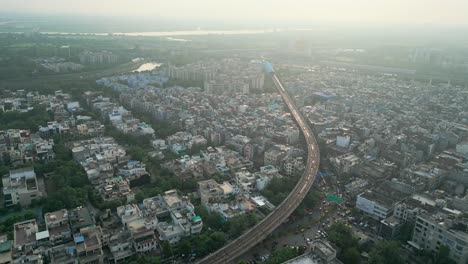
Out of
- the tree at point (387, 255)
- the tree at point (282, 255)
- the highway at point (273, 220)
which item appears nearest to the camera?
the tree at point (282, 255)

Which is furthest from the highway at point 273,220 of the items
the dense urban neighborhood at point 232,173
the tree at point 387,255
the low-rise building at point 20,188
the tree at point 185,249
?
the low-rise building at point 20,188

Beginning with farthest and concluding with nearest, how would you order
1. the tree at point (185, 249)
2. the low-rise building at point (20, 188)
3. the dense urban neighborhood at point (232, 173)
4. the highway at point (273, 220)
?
the low-rise building at point (20, 188), the dense urban neighborhood at point (232, 173), the tree at point (185, 249), the highway at point (273, 220)

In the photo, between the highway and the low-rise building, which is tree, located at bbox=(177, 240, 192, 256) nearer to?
the highway

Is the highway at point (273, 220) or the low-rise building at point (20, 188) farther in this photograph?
the low-rise building at point (20, 188)

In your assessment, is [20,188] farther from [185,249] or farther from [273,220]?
[273,220]

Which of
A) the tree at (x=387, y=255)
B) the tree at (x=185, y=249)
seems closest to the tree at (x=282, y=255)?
the tree at (x=387, y=255)

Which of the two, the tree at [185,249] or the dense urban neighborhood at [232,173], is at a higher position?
the dense urban neighborhood at [232,173]

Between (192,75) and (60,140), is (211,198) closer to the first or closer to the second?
(60,140)

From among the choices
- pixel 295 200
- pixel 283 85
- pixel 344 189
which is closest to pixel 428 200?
pixel 344 189

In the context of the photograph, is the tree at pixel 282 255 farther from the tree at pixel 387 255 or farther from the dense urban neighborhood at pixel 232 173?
the tree at pixel 387 255

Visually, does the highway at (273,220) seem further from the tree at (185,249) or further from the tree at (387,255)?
the tree at (387,255)
